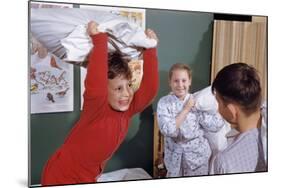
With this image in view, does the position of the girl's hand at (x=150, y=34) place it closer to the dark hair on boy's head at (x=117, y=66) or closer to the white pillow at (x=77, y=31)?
the white pillow at (x=77, y=31)

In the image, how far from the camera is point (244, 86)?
6.39 ft

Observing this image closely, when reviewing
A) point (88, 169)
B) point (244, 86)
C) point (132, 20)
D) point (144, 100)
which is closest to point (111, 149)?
point (88, 169)

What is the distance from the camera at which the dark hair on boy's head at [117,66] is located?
1747 mm

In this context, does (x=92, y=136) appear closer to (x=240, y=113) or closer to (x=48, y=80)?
(x=48, y=80)

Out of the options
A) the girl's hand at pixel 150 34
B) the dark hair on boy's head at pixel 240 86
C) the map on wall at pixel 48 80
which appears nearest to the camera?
the map on wall at pixel 48 80

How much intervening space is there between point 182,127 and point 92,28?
1.81 ft

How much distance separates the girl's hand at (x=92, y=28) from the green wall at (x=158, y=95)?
154 mm

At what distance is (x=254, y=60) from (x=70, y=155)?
90 cm

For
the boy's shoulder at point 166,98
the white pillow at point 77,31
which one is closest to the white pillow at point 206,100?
the boy's shoulder at point 166,98

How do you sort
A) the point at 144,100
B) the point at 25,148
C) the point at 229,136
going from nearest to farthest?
1. the point at 25,148
2. the point at 144,100
3. the point at 229,136

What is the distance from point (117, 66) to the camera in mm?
1756

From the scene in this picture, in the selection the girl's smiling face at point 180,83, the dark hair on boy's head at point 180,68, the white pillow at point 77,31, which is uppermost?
the white pillow at point 77,31

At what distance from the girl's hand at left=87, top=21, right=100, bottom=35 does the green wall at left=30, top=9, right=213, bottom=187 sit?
154 millimetres

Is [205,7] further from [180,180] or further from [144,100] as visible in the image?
[180,180]
